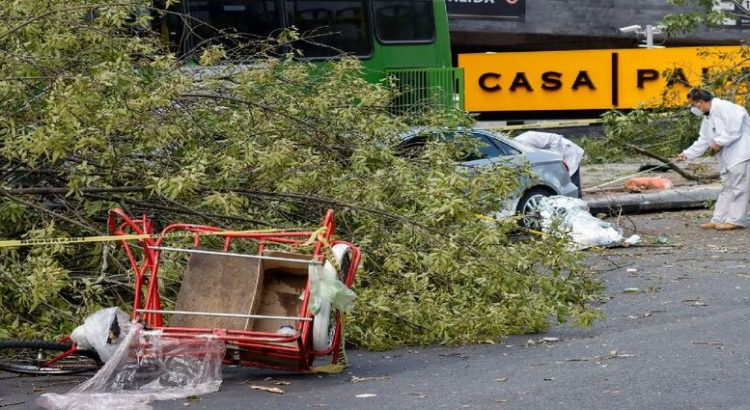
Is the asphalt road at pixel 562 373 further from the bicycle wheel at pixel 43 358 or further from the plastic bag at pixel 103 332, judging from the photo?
the plastic bag at pixel 103 332

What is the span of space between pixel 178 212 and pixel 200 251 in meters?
1.24

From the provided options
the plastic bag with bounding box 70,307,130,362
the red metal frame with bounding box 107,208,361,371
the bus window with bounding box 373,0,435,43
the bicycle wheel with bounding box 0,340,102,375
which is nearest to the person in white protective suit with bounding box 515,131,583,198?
the bus window with bounding box 373,0,435,43

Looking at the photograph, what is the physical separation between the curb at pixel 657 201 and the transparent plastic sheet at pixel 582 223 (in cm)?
253

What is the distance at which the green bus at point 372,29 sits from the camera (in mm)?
17969

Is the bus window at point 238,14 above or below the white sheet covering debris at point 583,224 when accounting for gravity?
above

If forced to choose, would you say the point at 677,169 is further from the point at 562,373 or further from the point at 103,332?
the point at 103,332

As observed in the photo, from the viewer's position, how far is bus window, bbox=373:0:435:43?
19375 millimetres

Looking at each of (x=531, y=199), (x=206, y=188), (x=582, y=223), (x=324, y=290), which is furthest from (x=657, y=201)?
(x=324, y=290)

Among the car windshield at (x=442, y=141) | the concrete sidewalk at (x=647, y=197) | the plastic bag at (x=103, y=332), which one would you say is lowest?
the concrete sidewalk at (x=647, y=197)

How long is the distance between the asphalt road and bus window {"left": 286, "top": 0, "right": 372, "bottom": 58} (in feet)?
30.1

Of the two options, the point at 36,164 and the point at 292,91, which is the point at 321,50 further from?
the point at 36,164

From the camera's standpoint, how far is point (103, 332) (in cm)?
704

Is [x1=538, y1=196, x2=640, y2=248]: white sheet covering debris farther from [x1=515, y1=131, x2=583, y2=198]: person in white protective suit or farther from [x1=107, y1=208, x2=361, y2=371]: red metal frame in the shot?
[x1=107, y1=208, x2=361, y2=371]: red metal frame

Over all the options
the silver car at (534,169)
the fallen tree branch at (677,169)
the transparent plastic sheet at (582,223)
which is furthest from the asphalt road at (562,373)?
the fallen tree branch at (677,169)
